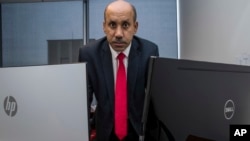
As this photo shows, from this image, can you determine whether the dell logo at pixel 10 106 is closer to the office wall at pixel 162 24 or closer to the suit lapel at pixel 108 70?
the suit lapel at pixel 108 70

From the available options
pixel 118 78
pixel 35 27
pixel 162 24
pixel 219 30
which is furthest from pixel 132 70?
pixel 35 27

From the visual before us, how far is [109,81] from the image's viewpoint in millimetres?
841

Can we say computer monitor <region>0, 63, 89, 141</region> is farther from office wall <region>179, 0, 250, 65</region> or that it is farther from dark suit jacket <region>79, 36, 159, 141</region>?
office wall <region>179, 0, 250, 65</region>

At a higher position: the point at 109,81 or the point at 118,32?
the point at 118,32

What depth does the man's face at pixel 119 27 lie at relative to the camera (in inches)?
33.9

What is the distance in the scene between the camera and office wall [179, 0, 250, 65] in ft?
6.13

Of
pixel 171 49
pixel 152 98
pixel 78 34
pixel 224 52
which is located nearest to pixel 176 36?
pixel 171 49

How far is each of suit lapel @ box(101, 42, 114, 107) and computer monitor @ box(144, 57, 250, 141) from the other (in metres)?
0.27

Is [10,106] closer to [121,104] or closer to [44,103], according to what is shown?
[44,103]

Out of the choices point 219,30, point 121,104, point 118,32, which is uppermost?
point 219,30

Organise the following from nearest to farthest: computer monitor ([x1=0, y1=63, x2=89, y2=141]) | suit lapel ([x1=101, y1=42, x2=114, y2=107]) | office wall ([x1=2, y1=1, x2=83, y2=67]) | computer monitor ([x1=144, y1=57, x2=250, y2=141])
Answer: computer monitor ([x1=144, y1=57, x2=250, y2=141]) → computer monitor ([x1=0, y1=63, x2=89, y2=141]) → suit lapel ([x1=101, y1=42, x2=114, y2=107]) → office wall ([x1=2, y1=1, x2=83, y2=67])

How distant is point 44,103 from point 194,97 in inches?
15.3

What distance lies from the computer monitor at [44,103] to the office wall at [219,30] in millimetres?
1395

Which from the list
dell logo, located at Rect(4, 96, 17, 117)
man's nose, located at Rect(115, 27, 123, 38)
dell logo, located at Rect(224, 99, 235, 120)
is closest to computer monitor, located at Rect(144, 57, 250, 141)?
dell logo, located at Rect(224, 99, 235, 120)
